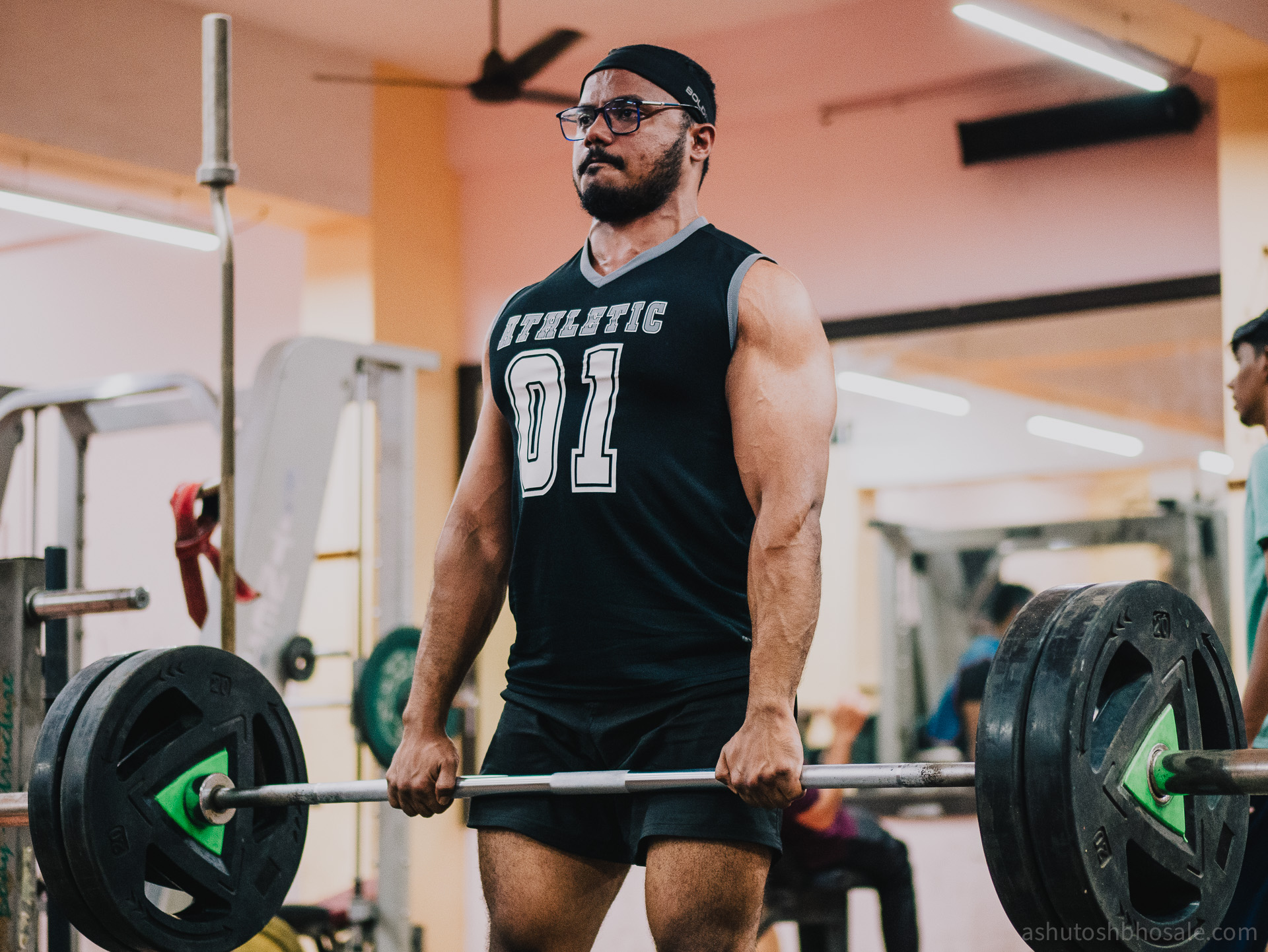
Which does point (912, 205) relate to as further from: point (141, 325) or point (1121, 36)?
point (141, 325)

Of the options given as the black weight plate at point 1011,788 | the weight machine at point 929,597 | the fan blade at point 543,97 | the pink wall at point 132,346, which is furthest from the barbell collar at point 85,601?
the pink wall at point 132,346

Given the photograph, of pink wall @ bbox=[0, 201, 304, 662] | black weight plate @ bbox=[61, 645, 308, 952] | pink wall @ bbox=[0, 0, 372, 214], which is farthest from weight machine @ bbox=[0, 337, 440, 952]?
pink wall @ bbox=[0, 201, 304, 662]

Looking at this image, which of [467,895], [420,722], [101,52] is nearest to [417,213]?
[101,52]

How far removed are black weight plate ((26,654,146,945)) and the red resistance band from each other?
1.06 m

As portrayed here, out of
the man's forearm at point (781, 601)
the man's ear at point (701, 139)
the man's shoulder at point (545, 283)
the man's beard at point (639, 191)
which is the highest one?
the man's ear at point (701, 139)

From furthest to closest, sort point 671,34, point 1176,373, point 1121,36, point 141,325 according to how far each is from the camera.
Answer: point 141,325 < point 671,34 < point 1176,373 < point 1121,36

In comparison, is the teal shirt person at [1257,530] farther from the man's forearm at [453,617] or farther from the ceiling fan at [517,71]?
the ceiling fan at [517,71]

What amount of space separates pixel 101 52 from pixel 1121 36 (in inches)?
131

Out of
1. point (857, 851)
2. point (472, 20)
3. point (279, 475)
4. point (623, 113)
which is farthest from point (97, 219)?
point (623, 113)

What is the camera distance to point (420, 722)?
2.13m

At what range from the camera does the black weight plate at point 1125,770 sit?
1.66 metres

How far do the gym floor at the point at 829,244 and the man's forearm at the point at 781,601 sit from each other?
2.56 metres

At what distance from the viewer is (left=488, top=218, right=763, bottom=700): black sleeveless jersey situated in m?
1.96

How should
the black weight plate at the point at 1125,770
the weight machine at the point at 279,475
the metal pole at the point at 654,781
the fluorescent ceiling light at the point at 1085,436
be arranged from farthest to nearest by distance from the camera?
the fluorescent ceiling light at the point at 1085,436 → the weight machine at the point at 279,475 → the metal pole at the point at 654,781 → the black weight plate at the point at 1125,770
